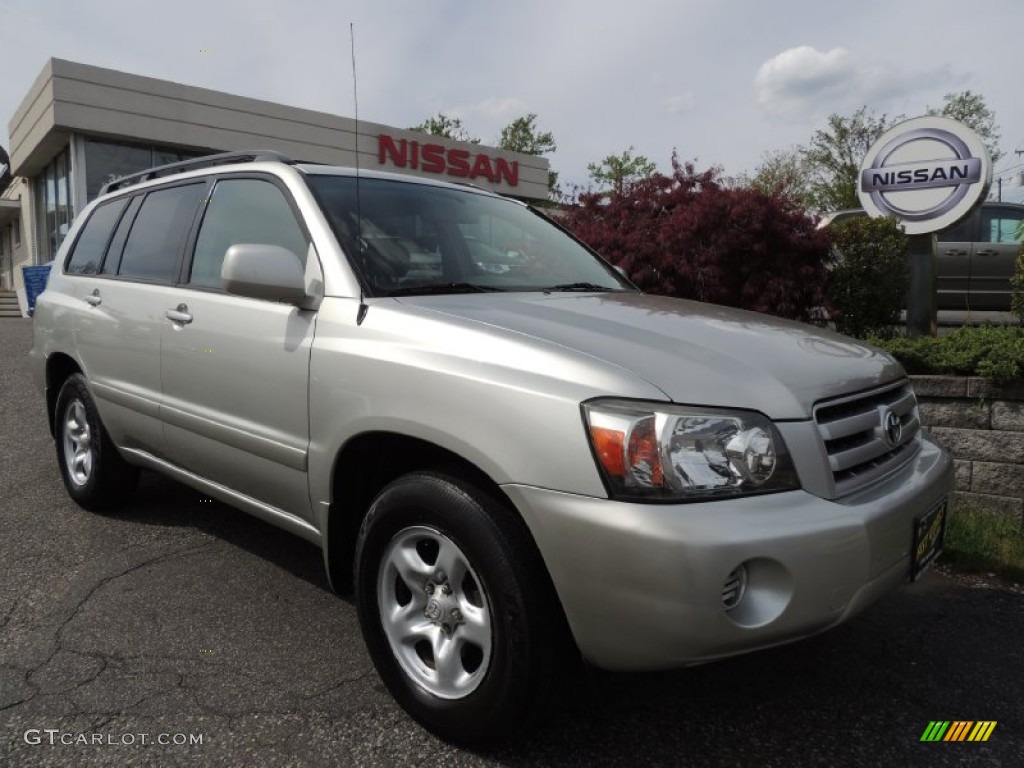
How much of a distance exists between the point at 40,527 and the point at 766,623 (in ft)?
12.3

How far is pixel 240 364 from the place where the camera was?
9.50ft

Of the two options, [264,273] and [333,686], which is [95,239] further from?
[333,686]

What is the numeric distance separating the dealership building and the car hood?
12.4 meters

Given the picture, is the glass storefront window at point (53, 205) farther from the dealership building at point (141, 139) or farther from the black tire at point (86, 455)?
the black tire at point (86, 455)

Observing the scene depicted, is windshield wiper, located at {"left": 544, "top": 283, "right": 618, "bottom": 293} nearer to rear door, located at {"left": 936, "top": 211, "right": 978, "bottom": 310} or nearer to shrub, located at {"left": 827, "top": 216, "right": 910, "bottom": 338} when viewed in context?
shrub, located at {"left": 827, "top": 216, "right": 910, "bottom": 338}

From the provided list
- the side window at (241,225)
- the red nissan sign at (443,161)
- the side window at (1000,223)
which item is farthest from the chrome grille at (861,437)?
the red nissan sign at (443,161)

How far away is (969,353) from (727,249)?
6.60 feet

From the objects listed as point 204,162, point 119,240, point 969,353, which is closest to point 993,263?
point 969,353

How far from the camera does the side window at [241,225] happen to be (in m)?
2.97

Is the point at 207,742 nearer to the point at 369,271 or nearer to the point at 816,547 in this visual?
the point at 369,271

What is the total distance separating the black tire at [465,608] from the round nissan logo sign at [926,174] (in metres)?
4.71

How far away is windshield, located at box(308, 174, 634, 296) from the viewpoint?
2.78 metres

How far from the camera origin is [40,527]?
4.02 m

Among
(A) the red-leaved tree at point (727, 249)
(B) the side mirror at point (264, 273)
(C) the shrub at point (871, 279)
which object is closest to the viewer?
(B) the side mirror at point (264, 273)
